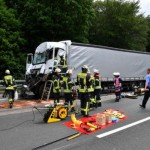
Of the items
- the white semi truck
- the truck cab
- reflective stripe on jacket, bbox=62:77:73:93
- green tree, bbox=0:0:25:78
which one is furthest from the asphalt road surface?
green tree, bbox=0:0:25:78

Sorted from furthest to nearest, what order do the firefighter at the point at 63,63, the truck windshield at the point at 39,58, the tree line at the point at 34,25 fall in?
the tree line at the point at 34,25, the truck windshield at the point at 39,58, the firefighter at the point at 63,63

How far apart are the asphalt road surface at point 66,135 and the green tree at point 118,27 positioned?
30984 mm

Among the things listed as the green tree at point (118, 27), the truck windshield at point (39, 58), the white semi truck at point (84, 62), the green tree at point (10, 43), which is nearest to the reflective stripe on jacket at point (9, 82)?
the white semi truck at point (84, 62)

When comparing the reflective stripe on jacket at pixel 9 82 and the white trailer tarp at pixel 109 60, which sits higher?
the white trailer tarp at pixel 109 60

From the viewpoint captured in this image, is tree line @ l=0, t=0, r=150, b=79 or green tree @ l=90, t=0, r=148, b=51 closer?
tree line @ l=0, t=0, r=150, b=79

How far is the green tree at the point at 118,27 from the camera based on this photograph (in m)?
40.9

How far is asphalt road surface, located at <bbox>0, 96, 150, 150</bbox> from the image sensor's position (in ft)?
23.1

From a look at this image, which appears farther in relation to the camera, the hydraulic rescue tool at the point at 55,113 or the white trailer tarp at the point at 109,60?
the white trailer tarp at the point at 109,60

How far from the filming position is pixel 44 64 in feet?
58.1

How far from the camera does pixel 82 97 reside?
11.1 m

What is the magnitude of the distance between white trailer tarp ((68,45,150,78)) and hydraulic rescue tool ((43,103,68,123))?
25.7ft

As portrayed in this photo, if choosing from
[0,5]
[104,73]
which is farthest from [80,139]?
[0,5]

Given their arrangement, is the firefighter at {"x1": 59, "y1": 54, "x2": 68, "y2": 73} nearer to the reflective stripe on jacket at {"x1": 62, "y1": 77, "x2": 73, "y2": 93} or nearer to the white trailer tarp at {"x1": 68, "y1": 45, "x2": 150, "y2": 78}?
the white trailer tarp at {"x1": 68, "y1": 45, "x2": 150, "y2": 78}

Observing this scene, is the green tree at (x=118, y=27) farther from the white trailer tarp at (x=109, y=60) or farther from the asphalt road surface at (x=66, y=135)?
the asphalt road surface at (x=66, y=135)
